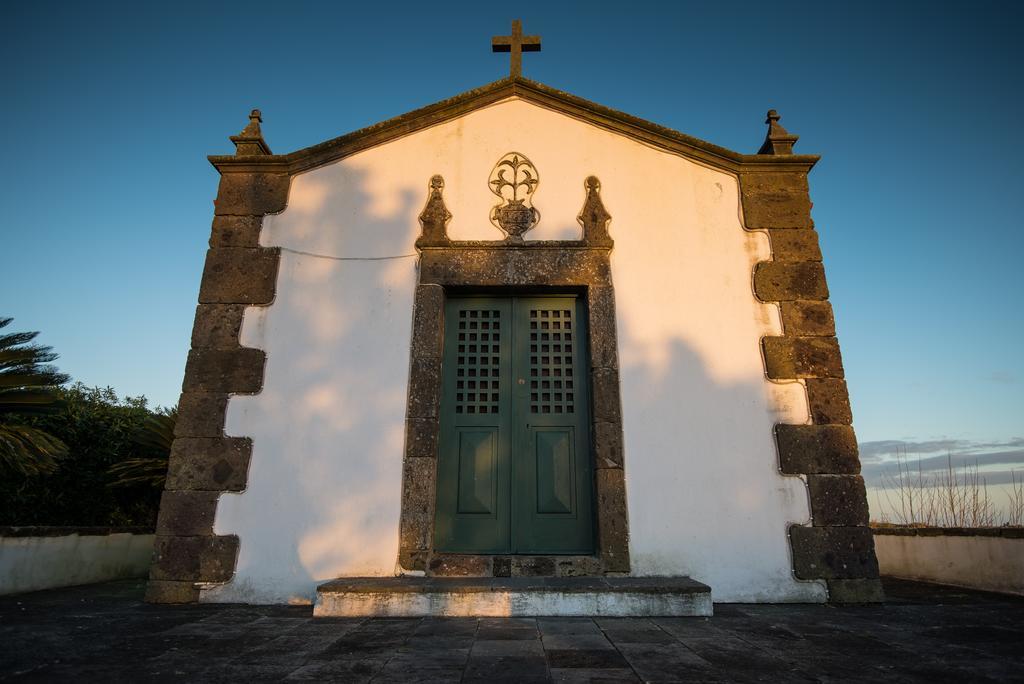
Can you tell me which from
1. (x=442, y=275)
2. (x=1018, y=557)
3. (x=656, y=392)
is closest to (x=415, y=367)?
(x=442, y=275)

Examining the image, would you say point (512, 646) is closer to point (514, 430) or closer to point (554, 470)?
point (554, 470)

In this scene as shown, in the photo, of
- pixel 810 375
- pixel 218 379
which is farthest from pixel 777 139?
pixel 218 379

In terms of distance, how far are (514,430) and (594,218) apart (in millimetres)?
2084

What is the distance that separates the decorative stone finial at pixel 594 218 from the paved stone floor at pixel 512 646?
3.11m

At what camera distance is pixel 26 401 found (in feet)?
14.7

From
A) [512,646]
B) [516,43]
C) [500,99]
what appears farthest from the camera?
[516,43]

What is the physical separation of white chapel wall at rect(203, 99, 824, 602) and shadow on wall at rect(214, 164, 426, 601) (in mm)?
14

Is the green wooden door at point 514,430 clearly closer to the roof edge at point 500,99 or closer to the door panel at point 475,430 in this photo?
the door panel at point 475,430

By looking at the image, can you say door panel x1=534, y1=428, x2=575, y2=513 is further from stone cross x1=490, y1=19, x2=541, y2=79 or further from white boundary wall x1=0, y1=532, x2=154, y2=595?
white boundary wall x1=0, y1=532, x2=154, y2=595

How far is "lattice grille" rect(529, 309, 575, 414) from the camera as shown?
4.86 metres

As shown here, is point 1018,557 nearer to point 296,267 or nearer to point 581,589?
point 581,589

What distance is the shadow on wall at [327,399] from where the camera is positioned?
4.38m

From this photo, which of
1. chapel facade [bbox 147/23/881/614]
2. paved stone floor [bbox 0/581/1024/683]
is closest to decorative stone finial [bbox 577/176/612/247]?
chapel facade [bbox 147/23/881/614]

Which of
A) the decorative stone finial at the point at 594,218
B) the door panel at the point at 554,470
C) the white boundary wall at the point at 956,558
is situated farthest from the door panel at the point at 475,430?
the white boundary wall at the point at 956,558
